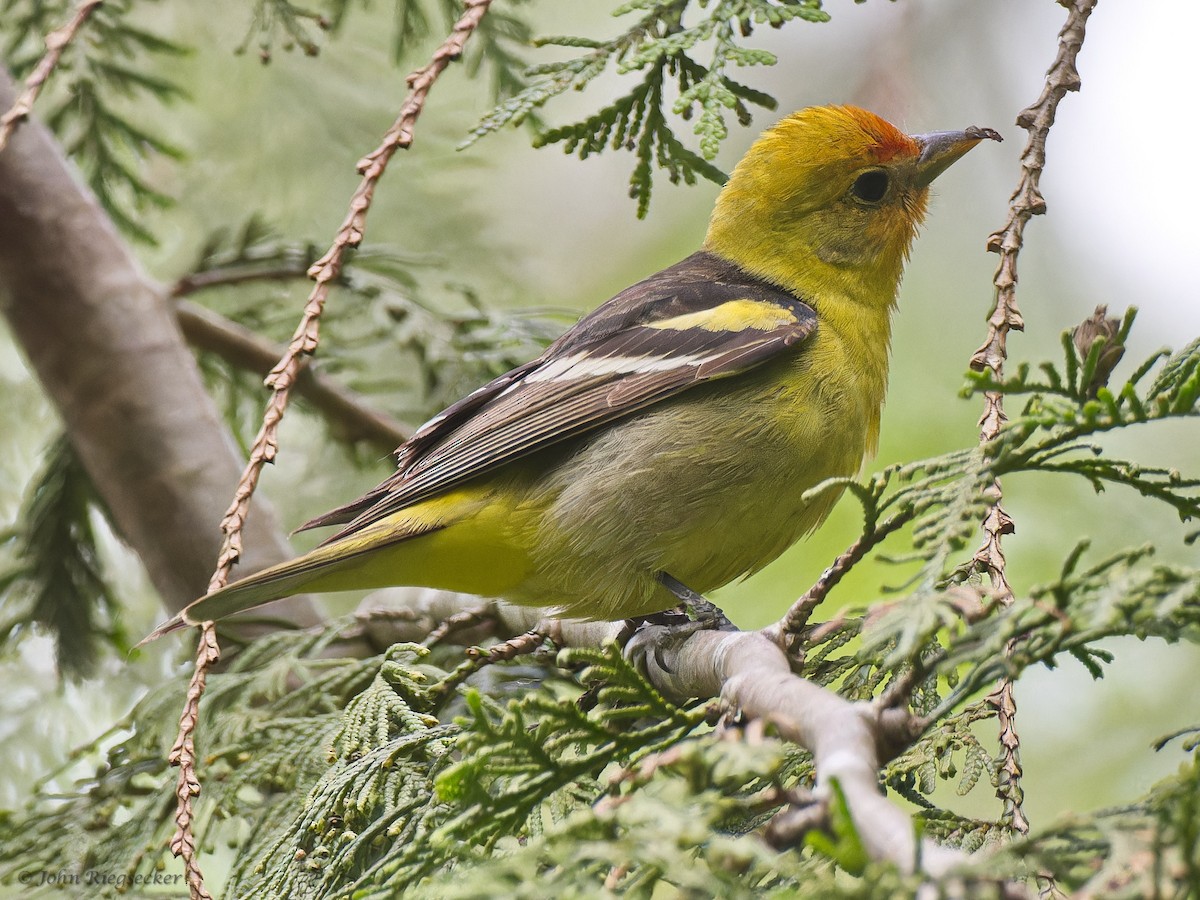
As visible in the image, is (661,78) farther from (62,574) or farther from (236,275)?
(62,574)

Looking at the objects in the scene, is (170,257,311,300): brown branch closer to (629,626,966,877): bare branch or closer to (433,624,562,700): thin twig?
(433,624,562,700): thin twig

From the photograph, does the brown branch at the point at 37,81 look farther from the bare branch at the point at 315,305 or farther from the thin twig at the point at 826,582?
the thin twig at the point at 826,582

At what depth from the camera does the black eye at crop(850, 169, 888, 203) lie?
3967mm

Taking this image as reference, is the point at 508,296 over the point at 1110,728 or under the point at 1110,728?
over

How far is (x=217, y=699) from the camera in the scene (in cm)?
358

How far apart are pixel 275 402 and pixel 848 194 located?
7.76 feet

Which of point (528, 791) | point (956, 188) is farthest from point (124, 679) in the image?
point (956, 188)

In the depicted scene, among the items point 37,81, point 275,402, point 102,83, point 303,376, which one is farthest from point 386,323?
point 275,402

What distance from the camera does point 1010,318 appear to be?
90.9 inches

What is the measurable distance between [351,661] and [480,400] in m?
0.98

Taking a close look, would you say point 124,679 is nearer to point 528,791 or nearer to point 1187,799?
point 528,791

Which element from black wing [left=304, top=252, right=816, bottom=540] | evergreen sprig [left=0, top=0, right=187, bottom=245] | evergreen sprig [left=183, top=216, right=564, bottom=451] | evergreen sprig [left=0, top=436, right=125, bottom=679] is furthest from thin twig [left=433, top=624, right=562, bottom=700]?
evergreen sprig [left=0, top=0, right=187, bottom=245]

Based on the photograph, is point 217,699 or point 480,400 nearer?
point 217,699

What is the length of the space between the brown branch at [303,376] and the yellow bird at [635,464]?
1.24m
